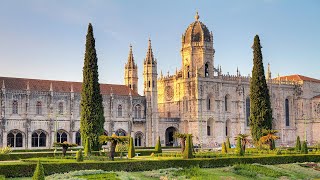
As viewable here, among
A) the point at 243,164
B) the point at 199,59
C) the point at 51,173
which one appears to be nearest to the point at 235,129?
the point at 199,59

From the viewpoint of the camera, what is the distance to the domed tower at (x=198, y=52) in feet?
257

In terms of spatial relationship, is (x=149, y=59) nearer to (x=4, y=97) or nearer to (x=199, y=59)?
(x=199, y=59)

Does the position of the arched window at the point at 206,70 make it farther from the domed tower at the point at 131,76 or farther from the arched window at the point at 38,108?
the arched window at the point at 38,108

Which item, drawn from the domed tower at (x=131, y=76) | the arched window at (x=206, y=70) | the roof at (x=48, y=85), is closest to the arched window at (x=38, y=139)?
the roof at (x=48, y=85)

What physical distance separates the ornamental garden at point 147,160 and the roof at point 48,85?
15230mm

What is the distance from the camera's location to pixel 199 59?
78.6 m

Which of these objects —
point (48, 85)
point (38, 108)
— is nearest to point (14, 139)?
point (38, 108)

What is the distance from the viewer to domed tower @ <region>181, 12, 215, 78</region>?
78250mm

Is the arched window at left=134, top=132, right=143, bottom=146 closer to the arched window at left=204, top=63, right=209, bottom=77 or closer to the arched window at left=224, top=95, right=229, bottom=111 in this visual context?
the arched window at left=204, top=63, right=209, bottom=77

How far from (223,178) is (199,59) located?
4607cm

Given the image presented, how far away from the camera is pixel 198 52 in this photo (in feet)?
259

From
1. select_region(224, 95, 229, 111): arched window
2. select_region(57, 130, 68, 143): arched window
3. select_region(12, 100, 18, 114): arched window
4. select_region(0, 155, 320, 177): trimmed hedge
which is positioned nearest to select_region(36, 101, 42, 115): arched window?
select_region(12, 100, 18, 114): arched window

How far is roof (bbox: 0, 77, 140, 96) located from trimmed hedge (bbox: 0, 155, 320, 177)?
32433 millimetres

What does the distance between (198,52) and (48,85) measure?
24.1 m
